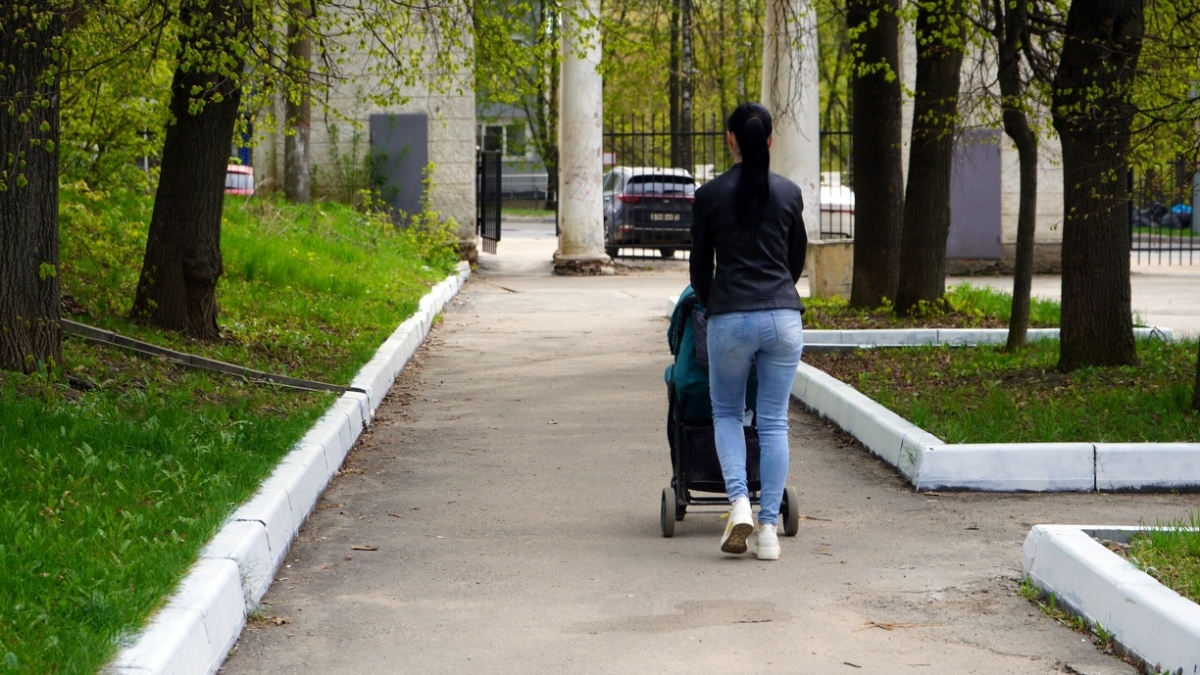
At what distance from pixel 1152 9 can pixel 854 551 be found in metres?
7.04

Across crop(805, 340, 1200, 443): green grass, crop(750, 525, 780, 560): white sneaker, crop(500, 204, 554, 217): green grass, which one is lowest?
crop(750, 525, 780, 560): white sneaker

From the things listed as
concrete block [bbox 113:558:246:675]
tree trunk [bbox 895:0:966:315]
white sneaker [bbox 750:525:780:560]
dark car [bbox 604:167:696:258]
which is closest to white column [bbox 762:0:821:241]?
dark car [bbox 604:167:696:258]

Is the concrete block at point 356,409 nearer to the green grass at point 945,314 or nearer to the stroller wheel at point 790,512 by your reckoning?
the stroller wheel at point 790,512

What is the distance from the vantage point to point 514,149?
52.7 meters

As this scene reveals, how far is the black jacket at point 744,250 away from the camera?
20.1 feet

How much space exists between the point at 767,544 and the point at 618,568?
0.64 meters

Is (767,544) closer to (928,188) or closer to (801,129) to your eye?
(928,188)

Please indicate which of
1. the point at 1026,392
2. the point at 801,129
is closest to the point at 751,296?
the point at 1026,392

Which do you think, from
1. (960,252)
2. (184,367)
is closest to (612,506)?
(184,367)

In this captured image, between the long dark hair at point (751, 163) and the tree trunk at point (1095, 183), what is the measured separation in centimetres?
438

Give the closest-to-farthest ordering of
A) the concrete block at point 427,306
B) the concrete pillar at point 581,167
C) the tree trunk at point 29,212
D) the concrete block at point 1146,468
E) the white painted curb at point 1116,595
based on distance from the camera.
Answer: the white painted curb at point 1116,595
the concrete block at point 1146,468
the tree trunk at point 29,212
the concrete block at point 427,306
the concrete pillar at point 581,167

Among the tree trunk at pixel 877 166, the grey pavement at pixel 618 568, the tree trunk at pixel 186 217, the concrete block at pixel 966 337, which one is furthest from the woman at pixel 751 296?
the tree trunk at pixel 877 166

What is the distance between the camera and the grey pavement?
4859mm

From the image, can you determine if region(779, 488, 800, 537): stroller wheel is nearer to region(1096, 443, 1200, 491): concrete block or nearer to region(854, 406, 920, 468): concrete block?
region(854, 406, 920, 468): concrete block
